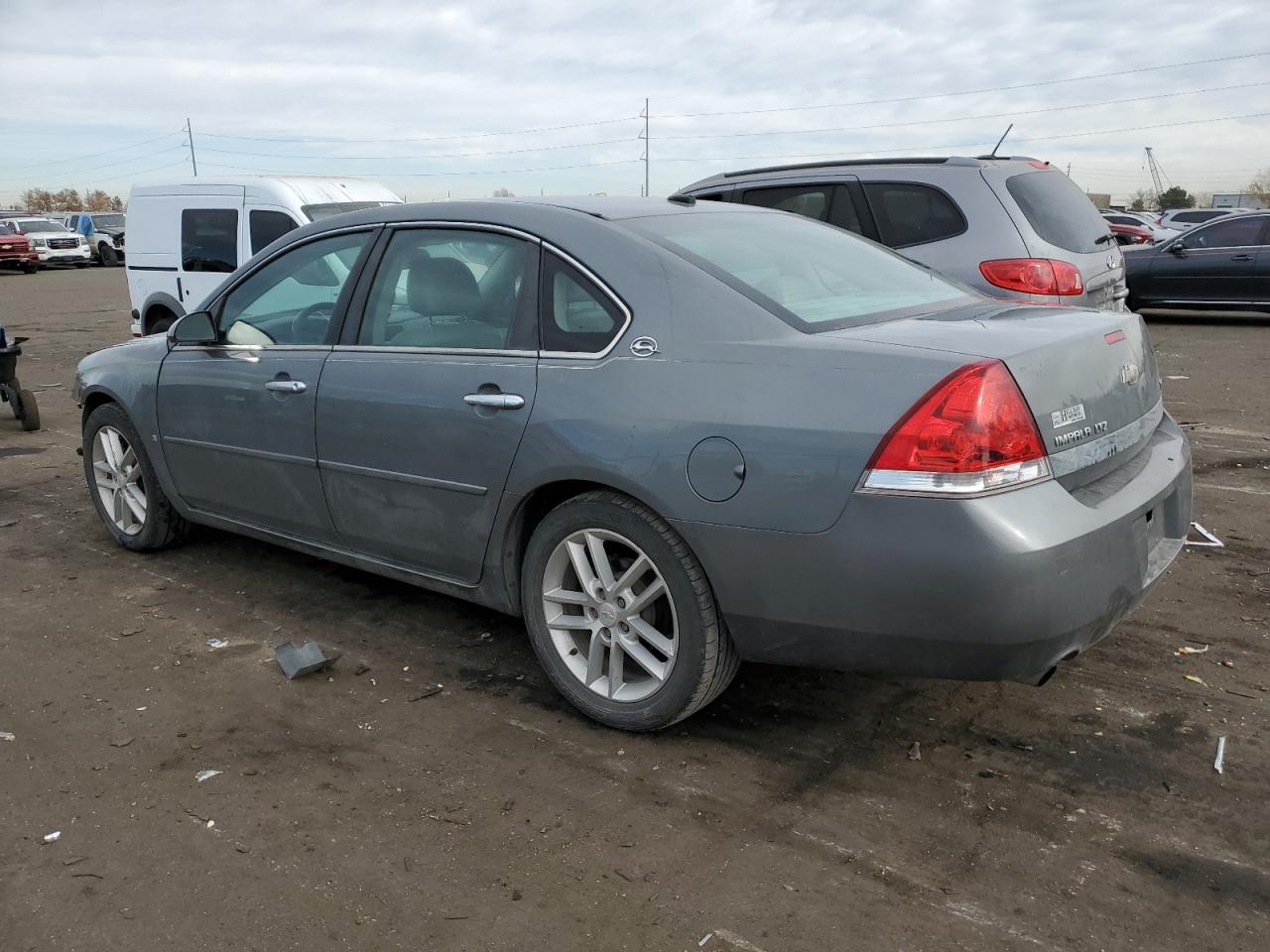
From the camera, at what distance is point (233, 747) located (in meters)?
3.39

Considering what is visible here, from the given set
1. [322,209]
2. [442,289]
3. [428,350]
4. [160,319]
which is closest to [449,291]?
[442,289]

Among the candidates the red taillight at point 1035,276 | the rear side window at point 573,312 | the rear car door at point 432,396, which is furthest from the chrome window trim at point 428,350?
the red taillight at point 1035,276

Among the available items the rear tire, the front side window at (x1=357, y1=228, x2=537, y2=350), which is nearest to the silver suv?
the front side window at (x1=357, y1=228, x2=537, y2=350)

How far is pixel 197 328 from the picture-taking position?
4.63 meters

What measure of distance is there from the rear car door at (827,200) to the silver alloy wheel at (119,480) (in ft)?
13.9

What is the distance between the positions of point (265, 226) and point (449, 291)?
7.32 metres

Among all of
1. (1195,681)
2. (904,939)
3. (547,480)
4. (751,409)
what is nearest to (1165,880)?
(904,939)

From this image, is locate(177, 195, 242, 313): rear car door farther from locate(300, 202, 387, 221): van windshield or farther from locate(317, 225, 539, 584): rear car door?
locate(317, 225, 539, 584): rear car door

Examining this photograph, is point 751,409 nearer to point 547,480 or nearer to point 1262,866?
point 547,480

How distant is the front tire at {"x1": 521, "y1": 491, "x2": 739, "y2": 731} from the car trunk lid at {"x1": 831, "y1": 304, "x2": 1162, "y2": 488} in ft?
2.71

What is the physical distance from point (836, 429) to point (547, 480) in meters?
0.97

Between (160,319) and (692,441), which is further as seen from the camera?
(160,319)

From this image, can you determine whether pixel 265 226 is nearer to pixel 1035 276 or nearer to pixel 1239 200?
pixel 1035 276

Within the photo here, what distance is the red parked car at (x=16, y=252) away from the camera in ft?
110
